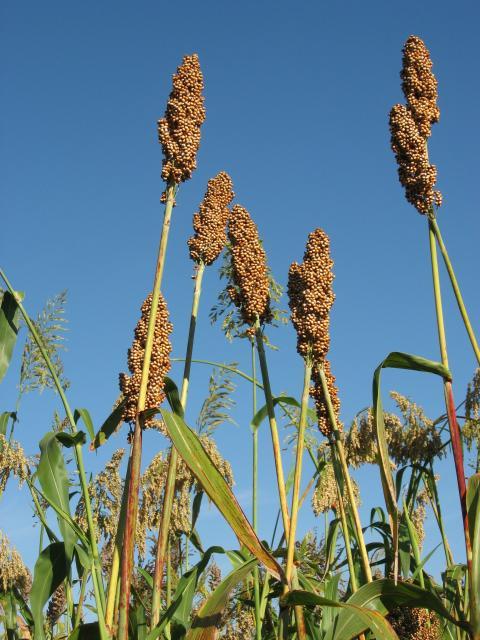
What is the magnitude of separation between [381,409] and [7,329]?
1.85 metres

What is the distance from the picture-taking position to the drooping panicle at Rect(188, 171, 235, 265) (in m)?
4.73

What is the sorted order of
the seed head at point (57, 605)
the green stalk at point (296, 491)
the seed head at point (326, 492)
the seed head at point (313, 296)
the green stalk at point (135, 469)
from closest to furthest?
the green stalk at point (135, 469) < the green stalk at point (296, 491) < the seed head at point (313, 296) < the seed head at point (57, 605) < the seed head at point (326, 492)

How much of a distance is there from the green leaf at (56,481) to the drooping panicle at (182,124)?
1517 millimetres

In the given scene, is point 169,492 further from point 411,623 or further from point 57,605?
point 57,605

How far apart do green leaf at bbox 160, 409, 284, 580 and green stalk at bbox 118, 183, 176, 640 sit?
0.24m

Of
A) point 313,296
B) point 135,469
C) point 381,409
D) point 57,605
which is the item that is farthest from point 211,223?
point 57,605

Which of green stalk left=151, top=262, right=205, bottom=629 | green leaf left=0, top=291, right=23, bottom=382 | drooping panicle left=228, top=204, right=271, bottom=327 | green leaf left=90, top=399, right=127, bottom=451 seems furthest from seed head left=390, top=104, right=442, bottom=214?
green leaf left=0, top=291, right=23, bottom=382

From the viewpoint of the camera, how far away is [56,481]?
134 inches

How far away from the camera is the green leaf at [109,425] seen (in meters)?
3.61

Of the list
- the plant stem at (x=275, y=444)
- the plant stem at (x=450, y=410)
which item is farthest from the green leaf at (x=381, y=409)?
the plant stem at (x=275, y=444)

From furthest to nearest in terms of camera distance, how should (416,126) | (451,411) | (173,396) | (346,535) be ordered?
(416,126)
(346,535)
(451,411)
(173,396)

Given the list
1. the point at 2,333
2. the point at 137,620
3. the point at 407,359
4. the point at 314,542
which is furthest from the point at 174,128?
the point at 314,542

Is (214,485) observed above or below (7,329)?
below

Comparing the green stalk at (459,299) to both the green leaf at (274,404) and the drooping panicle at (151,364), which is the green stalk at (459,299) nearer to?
the green leaf at (274,404)
